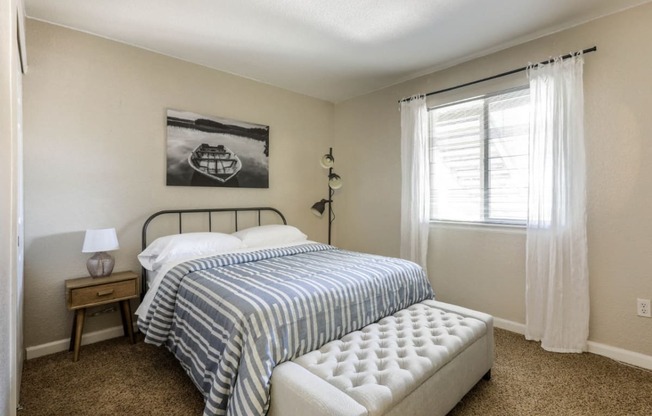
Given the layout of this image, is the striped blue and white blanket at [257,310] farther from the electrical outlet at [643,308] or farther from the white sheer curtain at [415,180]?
the electrical outlet at [643,308]

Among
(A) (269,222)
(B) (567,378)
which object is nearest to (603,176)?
(B) (567,378)

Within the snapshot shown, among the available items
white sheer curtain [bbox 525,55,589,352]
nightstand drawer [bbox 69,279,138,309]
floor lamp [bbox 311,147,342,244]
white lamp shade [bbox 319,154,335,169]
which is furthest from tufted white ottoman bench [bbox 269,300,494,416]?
white lamp shade [bbox 319,154,335,169]

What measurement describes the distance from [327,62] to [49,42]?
228 centimetres

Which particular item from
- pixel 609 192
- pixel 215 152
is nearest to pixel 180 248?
pixel 215 152

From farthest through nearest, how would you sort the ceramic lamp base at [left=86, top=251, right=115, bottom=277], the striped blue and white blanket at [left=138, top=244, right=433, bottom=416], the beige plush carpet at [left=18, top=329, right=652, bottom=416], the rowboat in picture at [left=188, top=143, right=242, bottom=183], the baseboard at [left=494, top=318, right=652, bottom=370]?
the rowboat in picture at [left=188, top=143, right=242, bottom=183] → the ceramic lamp base at [left=86, top=251, right=115, bottom=277] → the baseboard at [left=494, top=318, right=652, bottom=370] → the beige plush carpet at [left=18, top=329, right=652, bottom=416] → the striped blue and white blanket at [left=138, top=244, right=433, bottom=416]

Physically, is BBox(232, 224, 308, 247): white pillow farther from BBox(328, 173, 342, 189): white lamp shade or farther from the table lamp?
the table lamp

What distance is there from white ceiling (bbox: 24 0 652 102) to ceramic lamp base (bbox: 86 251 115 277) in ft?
6.01

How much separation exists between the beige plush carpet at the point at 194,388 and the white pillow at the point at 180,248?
0.71 metres

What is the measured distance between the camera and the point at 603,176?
7.76ft

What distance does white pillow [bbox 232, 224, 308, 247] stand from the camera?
308 cm

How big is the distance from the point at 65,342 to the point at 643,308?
4.34m

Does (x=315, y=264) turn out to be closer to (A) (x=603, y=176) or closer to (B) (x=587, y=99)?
(A) (x=603, y=176)

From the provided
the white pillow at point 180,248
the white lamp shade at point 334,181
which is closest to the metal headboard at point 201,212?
the white pillow at point 180,248

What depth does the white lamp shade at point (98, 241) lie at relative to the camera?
2.36m
